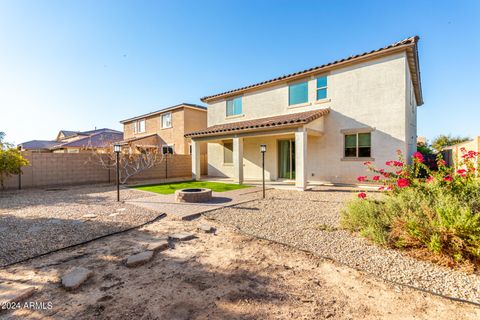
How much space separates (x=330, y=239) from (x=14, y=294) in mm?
5574

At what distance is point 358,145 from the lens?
40.8 ft

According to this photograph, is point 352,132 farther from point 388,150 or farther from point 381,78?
point 381,78

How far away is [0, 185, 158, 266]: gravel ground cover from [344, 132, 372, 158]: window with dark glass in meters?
11.1

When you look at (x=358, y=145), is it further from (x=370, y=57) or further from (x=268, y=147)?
(x=268, y=147)

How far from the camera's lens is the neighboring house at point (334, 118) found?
445 inches

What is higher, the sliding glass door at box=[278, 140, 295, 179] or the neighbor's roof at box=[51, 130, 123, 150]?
the neighbor's roof at box=[51, 130, 123, 150]

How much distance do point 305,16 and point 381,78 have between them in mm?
5348

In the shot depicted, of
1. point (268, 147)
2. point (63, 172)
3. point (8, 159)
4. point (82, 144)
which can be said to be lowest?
point (63, 172)

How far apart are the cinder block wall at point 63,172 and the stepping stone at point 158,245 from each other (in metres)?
13.7

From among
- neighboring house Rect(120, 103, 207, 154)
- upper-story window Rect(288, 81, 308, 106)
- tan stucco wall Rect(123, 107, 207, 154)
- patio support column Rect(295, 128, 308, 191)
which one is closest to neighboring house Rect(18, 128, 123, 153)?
neighboring house Rect(120, 103, 207, 154)

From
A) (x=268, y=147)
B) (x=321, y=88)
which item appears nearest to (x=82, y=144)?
(x=268, y=147)

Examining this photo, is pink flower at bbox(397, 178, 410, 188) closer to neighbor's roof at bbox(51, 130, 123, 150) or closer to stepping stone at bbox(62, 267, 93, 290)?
stepping stone at bbox(62, 267, 93, 290)

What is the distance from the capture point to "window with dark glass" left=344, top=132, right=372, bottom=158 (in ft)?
39.9

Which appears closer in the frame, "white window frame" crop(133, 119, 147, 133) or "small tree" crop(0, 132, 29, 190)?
"small tree" crop(0, 132, 29, 190)
